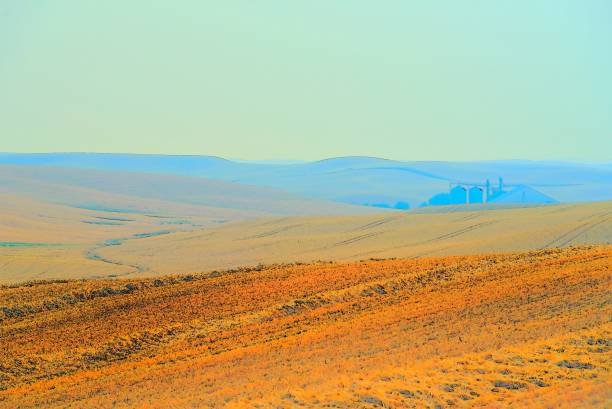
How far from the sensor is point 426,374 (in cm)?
1246

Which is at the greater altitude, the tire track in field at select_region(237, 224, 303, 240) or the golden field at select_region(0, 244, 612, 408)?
the golden field at select_region(0, 244, 612, 408)

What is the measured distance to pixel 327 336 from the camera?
16.3 metres

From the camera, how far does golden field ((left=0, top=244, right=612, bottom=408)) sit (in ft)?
39.8

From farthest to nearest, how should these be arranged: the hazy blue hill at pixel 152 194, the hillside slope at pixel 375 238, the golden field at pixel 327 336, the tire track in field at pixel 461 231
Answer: the hazy blue hill at pixel 152 194
the tire track in field at pixel 461 231
the hillside slope at pixel 375 238
the golden field at pixel 327 336

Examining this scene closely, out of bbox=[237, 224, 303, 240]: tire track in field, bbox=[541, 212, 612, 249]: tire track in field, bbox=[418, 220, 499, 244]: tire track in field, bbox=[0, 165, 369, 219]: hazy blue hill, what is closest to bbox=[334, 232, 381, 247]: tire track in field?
bbox=[418, 220, 499, 244]: tire track in field

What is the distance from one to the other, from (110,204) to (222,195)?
2196 cm

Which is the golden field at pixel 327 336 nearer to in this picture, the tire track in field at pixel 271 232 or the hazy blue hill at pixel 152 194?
the tire track in field at pixel 271 232

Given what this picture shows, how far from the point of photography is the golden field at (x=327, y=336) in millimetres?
12117

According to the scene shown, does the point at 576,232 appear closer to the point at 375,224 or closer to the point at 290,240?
the point at 290,240

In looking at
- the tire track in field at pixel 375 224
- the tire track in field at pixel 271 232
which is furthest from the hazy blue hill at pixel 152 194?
the tire track in field at pixel 375 224

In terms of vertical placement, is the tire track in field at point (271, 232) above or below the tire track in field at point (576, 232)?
below

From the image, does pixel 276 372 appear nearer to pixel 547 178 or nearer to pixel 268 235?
pixel 268 235

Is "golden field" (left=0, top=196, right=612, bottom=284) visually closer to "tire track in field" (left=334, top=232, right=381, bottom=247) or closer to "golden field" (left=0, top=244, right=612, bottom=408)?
"tire track in field" (left=334, top=232, right=381, bottom=247)

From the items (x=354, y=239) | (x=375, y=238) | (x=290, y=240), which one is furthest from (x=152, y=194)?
(x=375, y=238)
